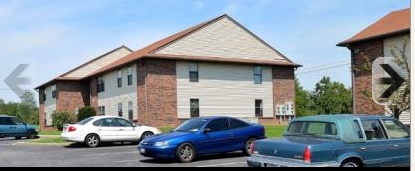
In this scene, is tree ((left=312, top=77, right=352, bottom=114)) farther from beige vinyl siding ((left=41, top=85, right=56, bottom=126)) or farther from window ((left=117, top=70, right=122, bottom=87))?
window ((left=117, top=70, right=122, bottom=87))

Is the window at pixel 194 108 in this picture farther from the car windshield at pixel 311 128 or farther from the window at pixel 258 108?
the car windshield at pixel 311 128

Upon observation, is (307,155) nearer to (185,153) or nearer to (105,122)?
(185,153)

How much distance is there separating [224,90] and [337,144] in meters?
27.7

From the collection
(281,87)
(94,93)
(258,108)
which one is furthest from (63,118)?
(281,87)

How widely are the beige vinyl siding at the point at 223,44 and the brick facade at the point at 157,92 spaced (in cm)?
151

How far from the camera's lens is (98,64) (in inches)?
2041

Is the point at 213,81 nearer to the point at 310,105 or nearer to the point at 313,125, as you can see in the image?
the point at 313,125

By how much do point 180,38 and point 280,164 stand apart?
27303 millimetres

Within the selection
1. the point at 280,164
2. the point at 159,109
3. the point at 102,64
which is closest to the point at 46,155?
the point at 280,164

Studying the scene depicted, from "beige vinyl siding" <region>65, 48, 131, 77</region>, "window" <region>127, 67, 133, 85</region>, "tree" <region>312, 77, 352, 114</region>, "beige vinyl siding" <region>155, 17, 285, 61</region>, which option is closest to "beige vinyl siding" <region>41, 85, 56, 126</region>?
"beige vinyl siding" <region>65, 48, 131, 77</region>

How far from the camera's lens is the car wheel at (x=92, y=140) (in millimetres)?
21938

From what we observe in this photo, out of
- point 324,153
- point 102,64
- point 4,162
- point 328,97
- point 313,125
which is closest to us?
point 324,153

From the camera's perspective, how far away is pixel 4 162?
643 inches

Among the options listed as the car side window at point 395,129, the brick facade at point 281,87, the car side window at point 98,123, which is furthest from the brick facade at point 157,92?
the car side window at point 395,129
